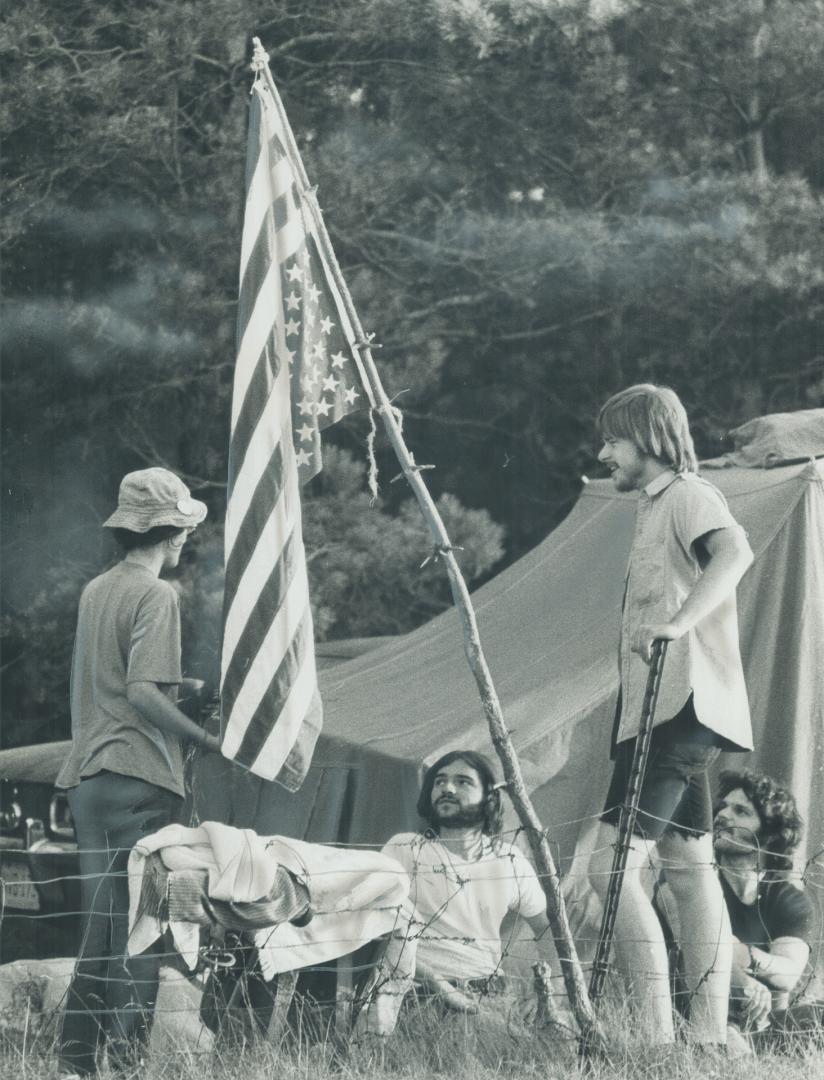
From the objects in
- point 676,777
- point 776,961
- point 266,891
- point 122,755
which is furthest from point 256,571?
point 776,961

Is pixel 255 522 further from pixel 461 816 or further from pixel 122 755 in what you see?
pixel 461 816

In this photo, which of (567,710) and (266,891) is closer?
(266,891)

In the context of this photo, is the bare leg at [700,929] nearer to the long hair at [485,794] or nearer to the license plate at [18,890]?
the long hair at [485,794]

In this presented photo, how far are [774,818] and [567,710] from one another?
2.00ft

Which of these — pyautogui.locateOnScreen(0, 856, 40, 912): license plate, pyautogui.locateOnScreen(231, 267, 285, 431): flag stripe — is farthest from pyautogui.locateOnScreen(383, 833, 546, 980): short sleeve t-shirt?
pyautogui.locateOnScreen(0, 856, 40, 912): license plate

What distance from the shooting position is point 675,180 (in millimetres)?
8430

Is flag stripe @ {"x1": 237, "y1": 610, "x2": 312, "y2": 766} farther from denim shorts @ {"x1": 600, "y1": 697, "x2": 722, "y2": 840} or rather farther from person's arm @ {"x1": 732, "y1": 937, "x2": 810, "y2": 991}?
person's arm @ {"x1": 732, "y1": 937, "x2": 810, "y2": 991}

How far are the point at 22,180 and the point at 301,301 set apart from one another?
4656 millimetres

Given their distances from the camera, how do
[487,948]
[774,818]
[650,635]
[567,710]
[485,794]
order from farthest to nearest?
1. [567,710]
2. [774,818]
3. [485,794]
4. [487,948]
5. [650,635]

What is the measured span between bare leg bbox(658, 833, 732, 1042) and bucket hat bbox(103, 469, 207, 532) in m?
1.23

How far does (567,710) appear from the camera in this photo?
4457mm

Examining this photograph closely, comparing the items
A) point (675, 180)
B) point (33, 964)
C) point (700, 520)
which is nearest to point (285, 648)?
point (700, 520)

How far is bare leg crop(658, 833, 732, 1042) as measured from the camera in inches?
137

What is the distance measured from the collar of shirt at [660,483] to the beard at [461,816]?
34.3 inches
